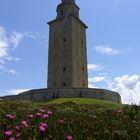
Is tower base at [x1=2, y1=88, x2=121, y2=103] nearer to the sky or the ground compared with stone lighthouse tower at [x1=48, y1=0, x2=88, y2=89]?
nearer to the ground

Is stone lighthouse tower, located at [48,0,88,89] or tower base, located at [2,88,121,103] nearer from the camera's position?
tower base, located at [2,88,121,103]

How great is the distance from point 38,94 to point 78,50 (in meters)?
16.8

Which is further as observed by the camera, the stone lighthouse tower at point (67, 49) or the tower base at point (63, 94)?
the stone lighthouse tower at point (67, 49)

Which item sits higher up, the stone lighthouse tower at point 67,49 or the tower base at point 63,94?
the stone lighthouse tower at point 67,49

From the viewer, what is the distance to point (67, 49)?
181 ft

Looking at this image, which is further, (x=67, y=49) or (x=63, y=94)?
(x=67, y=49)

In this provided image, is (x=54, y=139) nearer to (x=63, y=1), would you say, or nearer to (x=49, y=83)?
(x=49, y=83)

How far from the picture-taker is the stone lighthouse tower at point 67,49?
5366 centimetres

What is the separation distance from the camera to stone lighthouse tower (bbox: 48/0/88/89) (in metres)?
53.7

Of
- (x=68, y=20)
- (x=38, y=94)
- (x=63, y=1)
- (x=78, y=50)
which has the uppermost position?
(x=63, y=1)

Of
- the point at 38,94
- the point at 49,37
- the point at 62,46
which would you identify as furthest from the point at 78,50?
the point at 38,94

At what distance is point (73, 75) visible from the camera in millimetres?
53062

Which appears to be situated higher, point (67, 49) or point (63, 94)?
point (67, 49)

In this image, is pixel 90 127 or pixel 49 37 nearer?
pixel 90 127
